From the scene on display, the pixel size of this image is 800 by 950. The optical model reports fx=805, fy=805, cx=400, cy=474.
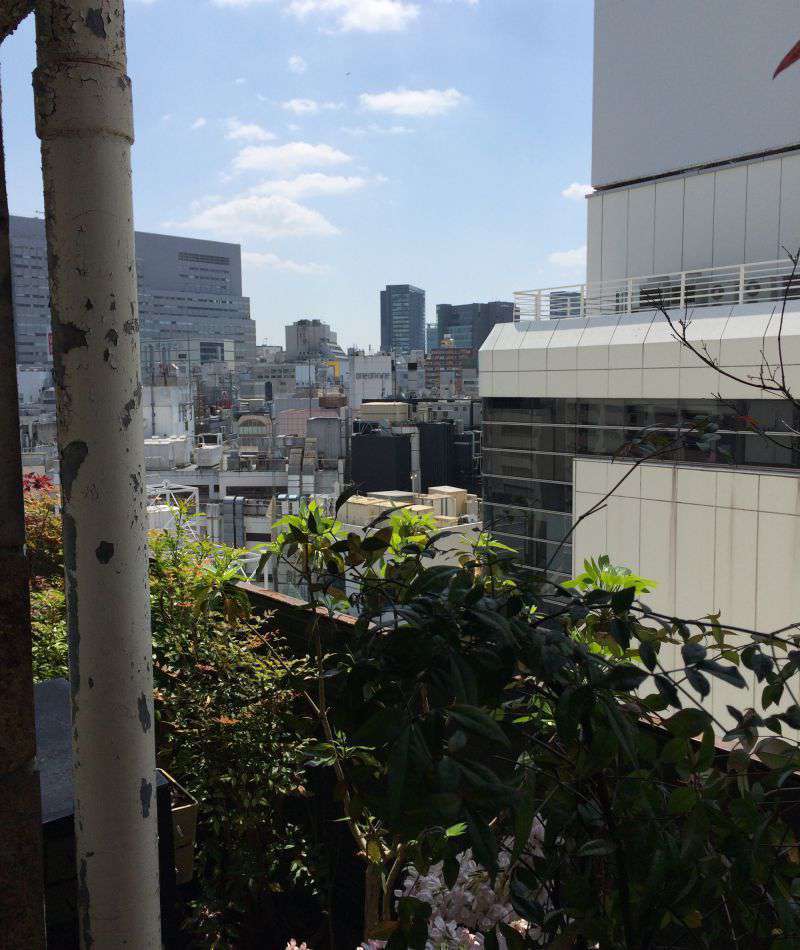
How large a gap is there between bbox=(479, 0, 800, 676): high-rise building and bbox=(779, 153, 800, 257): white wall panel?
18mm

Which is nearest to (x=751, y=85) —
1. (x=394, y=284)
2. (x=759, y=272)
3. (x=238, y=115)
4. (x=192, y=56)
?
(x=759, y=272)

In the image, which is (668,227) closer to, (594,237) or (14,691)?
(594,237)

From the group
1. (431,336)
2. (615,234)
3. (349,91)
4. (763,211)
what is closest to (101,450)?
(349,91)

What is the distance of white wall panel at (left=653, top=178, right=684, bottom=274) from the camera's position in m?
Answer: 11.0

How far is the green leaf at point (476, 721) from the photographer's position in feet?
2.06

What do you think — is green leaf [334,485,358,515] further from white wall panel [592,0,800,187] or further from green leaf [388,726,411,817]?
white wall panel [592,0,800,187]

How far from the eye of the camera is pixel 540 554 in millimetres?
9344

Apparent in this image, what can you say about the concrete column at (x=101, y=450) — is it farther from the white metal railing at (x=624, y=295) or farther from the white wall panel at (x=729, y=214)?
the white wall panel at (x=729, y=214)

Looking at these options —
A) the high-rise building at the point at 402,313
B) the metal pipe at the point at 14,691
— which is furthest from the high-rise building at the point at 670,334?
the high-rise building at the point at 402,313

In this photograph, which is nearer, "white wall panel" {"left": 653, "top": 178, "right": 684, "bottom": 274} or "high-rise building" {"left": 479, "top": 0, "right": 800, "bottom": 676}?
"high-rise building" {"left": 479, "top": 0, "right": 800, "bottom": 676}

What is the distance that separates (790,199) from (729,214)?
791mm

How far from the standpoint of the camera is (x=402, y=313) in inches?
5177

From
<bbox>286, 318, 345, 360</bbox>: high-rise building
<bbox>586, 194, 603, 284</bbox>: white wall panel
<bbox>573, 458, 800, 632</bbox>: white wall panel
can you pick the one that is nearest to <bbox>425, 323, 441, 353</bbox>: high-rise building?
<bbox>286, 318, 345, 360</bbox>: high-rise building

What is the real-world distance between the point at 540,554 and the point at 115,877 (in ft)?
28.6
